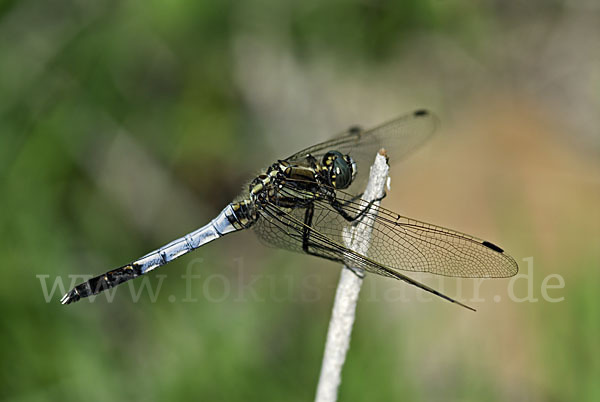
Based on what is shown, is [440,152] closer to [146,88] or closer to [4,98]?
[146,88]

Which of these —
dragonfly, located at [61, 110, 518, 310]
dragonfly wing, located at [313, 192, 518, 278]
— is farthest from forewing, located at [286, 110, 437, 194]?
dragonfly wing, located at [313, 192, 518, 278]

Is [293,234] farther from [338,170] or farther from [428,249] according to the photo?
[428,249]

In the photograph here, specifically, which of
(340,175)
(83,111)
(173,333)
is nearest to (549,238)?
(340,175)

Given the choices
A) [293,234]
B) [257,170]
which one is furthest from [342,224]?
[257,170]

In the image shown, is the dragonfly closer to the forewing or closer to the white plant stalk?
the forewing

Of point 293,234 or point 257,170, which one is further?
point 257,170

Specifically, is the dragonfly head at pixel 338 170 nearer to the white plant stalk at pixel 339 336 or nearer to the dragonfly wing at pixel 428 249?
the dragonfly wing at pixel 428 249

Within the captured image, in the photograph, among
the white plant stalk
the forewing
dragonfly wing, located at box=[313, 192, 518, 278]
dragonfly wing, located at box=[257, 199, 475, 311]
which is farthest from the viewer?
the forewing
